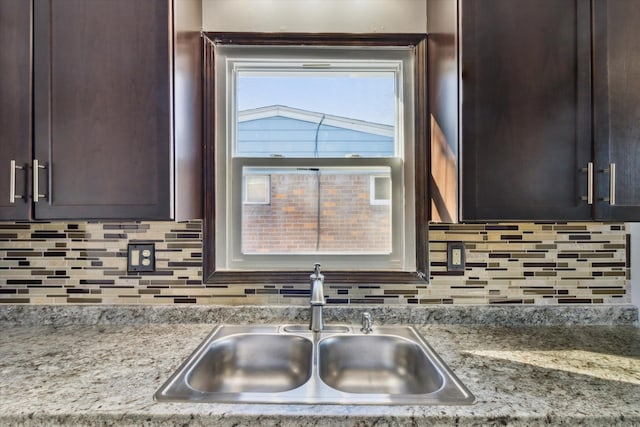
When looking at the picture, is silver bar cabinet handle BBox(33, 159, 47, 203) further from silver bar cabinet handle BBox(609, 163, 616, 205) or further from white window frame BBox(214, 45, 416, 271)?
silver bar cabinet handle BBox(609, 163, 616, 205)

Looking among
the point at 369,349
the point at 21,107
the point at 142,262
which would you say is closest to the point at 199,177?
the point at 142,262

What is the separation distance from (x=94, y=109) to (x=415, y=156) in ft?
3.72

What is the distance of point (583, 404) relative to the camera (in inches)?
33.2

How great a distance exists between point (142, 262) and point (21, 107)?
639 mm

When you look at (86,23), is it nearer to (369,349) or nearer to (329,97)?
(329,97)

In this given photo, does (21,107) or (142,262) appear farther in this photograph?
(142,262)

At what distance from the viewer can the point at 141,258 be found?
4.78ft

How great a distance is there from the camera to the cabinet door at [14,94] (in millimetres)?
1145

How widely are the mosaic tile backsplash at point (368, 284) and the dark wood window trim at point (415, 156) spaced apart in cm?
4

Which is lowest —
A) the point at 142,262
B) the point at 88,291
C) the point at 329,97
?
the point at 88,291

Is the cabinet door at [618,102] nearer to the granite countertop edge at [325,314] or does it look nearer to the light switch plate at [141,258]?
the granite countertop edge at [325,314]

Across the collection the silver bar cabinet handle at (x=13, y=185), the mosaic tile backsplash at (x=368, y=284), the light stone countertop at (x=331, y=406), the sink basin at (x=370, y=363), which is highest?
the silver bar cabinet handle at (x=13, y=185)

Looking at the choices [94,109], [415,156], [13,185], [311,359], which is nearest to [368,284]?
[311,359]

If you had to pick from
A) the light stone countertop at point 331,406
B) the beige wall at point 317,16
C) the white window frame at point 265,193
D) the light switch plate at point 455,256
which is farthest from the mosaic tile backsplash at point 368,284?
the beige wall at point 317,16
